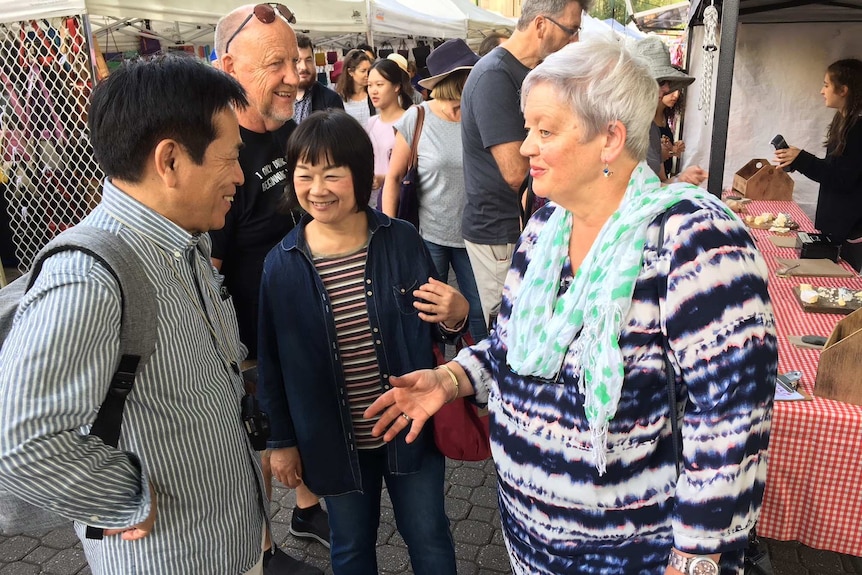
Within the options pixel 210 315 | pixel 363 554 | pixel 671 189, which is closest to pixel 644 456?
pixel 671 189

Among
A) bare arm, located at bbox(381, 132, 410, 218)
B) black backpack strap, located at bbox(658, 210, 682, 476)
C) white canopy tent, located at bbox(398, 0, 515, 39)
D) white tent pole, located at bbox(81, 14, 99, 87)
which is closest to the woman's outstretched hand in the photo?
black backpack strap, located at bbox(658, 210, 682, 476)

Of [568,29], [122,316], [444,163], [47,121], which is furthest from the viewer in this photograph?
[47,121]

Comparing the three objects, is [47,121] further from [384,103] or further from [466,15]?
[466,15]

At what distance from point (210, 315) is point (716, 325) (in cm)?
106

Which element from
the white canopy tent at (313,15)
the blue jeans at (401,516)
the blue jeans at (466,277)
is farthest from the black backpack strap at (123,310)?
the white canopy tent at (313,15)

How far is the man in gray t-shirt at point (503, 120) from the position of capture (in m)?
2.74

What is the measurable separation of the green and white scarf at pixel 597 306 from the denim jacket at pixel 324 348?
0.53m

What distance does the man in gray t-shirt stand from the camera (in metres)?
2.74

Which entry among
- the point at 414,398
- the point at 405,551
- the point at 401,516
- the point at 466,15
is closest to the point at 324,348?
the point at 414,398

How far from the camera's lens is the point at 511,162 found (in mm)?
2771

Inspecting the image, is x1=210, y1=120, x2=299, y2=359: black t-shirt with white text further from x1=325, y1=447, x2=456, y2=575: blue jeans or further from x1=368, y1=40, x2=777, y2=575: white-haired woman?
x1=368, y1=40, x2=777, y2=575: white-haired woman

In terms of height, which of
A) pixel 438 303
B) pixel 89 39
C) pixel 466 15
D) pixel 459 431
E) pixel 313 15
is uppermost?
pixel 466 15

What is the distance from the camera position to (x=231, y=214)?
2.31 meters

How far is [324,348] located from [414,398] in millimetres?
352
